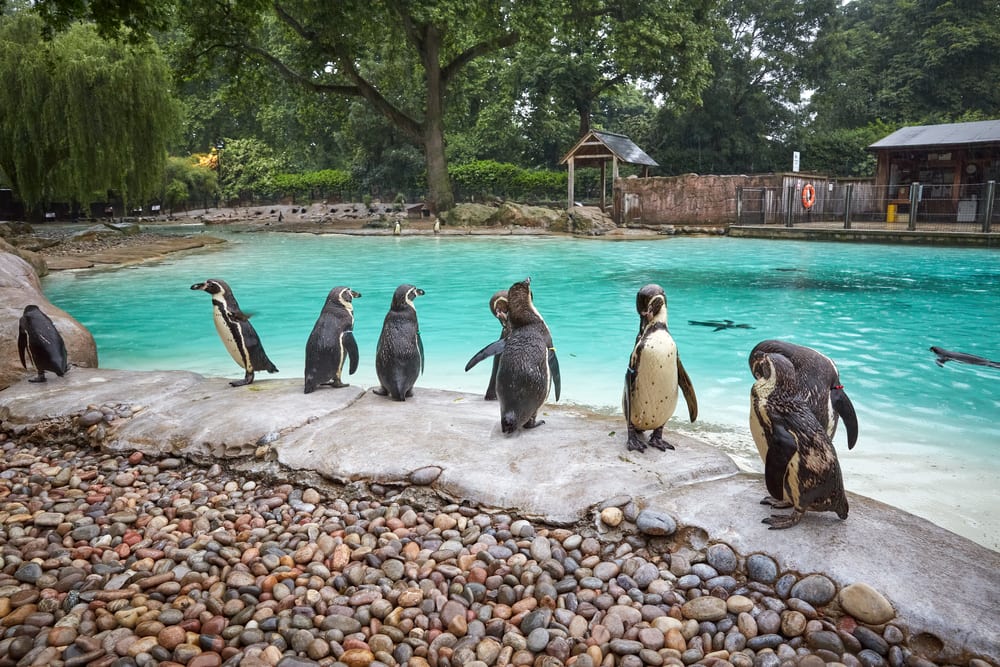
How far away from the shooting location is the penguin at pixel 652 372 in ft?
11.3

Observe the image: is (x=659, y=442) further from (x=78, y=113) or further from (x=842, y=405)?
(x=78, y=113)

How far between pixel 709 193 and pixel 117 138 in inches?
692

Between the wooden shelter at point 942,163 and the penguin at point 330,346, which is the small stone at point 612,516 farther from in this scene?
the wooden shelter at point 942,163

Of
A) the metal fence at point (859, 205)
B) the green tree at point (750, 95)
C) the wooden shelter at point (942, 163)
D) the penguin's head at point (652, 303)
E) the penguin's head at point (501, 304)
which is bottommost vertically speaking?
Answer: the penguin's head at point (501, 304)

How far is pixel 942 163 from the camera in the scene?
21.4 metres

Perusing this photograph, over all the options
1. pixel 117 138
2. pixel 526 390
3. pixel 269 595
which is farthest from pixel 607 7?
pixel 269 595

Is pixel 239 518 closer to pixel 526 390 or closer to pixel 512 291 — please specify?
pixel 526 390

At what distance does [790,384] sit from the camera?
2727 millimetres

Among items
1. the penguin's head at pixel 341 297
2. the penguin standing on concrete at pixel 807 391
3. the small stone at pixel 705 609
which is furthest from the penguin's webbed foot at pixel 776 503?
the penguin's head at pixel 341 297

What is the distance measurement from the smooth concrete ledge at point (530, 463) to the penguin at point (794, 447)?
0.33 feet

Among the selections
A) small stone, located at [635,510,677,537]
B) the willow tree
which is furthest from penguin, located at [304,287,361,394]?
the willow tree

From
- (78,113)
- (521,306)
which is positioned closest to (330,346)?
(521,306)

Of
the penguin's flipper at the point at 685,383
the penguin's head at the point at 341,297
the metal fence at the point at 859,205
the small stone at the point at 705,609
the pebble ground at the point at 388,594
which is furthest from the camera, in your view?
the metal fence at the point at 859,205

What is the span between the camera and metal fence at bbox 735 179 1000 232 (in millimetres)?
20375
